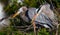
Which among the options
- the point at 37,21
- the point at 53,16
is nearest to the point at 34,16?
the point at 37,21

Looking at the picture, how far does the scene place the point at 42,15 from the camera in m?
1.36

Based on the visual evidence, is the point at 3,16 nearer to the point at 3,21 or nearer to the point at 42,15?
the point at 3,21

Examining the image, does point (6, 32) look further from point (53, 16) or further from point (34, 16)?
point (53, 16)

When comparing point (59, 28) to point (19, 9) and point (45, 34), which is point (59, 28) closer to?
point (45, 34)

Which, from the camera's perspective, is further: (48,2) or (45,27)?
(48,2)

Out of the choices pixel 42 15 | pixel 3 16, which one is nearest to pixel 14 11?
pixel 3 16

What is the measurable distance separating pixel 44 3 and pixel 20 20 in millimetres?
204

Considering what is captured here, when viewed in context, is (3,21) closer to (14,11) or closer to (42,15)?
(14,11)

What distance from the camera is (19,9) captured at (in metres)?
1.37

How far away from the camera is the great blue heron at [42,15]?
130 centimetres

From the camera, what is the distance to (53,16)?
4.52 ft

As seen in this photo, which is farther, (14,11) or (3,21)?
(14,11)

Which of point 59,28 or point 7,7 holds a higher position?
point 7,7

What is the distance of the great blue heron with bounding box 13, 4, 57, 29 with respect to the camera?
1.30m
